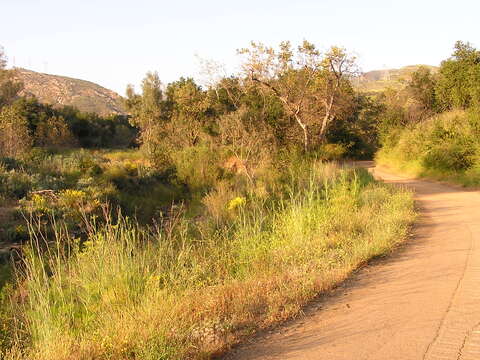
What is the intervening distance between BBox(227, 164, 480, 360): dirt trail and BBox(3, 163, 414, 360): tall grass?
10.6 inches

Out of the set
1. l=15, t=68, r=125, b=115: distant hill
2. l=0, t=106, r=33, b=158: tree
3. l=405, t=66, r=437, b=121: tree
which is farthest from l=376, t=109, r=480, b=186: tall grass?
l=15, t=68, r=125, b=115: distant hill

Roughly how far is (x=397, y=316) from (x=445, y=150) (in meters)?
19.1

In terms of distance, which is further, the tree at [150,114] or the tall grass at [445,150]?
the tree at [150,114]

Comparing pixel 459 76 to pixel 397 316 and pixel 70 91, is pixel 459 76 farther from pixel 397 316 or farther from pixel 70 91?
pixel 70 91

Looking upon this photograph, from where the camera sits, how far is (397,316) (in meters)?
4.55

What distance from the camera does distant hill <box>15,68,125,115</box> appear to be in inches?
3878

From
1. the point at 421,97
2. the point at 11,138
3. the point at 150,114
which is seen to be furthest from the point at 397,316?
the point at 421,97

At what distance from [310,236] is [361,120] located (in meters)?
37.2

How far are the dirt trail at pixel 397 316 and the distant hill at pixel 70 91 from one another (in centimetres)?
9266

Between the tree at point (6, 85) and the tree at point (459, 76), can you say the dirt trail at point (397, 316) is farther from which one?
the tree at point (6, 85)

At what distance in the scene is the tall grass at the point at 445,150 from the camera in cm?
1995

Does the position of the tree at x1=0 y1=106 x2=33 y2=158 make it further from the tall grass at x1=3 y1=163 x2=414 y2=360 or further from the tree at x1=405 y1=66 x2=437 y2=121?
the tree at x1=405 y1=66 x2=437 y2=121

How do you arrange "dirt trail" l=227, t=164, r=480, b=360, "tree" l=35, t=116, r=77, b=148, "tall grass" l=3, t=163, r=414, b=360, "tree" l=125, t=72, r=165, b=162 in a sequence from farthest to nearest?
"tree" l=35, t=116, r=77, b=148 → "tree" l=125, t=72, r=165, b=162 → "tall grass" l=3, t=163, r=414, b=360 → "dirt trail" l=227, t=164, r=480, b=360

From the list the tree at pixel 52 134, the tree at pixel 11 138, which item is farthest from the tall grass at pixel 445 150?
the tree at pixel 52 134
